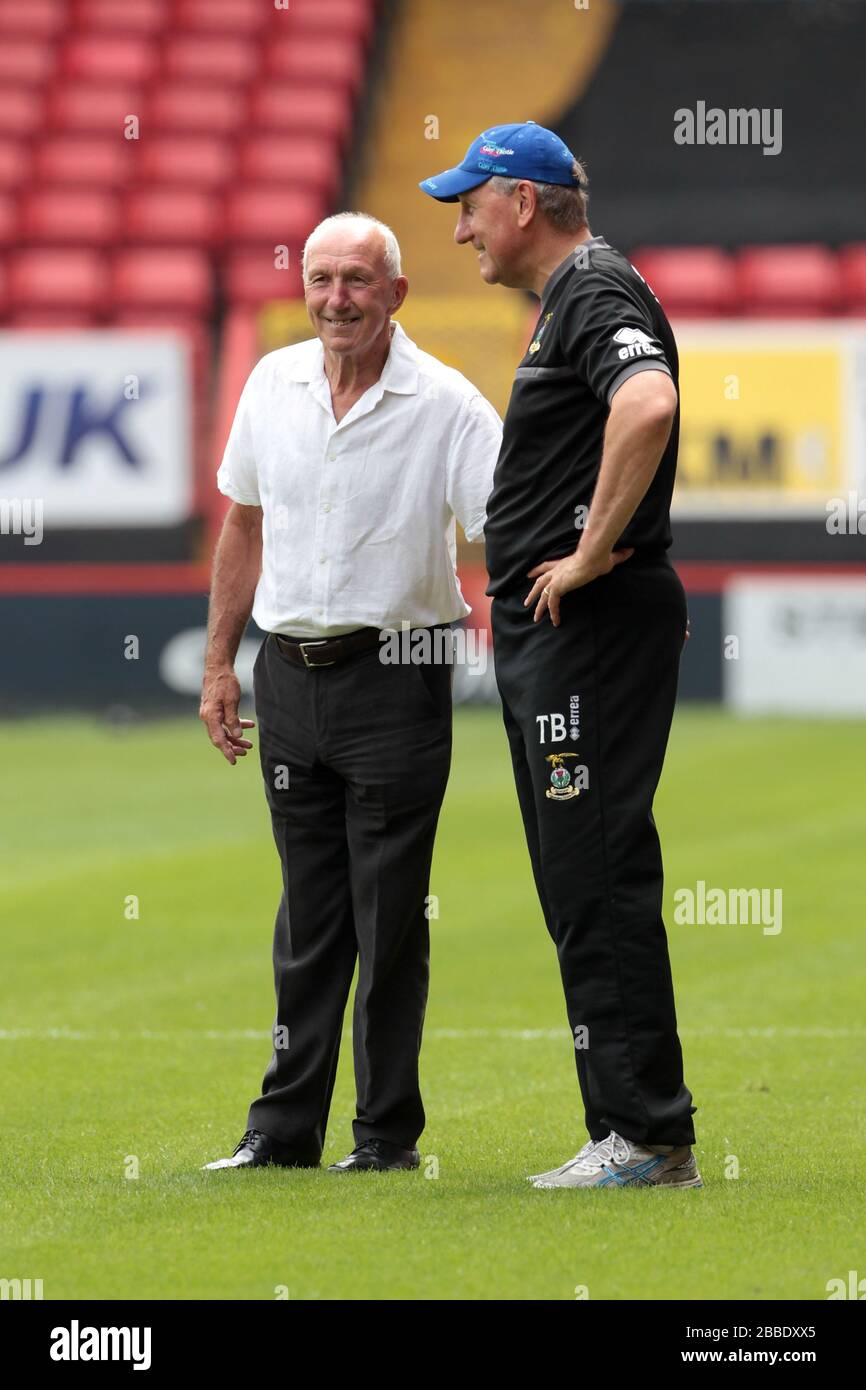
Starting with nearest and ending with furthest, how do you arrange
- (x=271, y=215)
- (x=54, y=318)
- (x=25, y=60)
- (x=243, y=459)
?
(x=243, y=459) → (x=54, y=318) → (x=271, y=215) → (x=25, y=60)

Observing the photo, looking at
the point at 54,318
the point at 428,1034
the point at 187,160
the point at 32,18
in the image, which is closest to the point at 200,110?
the point at 187,160

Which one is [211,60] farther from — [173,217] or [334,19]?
[173,217]

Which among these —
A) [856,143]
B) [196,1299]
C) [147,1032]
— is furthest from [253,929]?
[856,143]

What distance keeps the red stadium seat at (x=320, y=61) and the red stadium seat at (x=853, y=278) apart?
531 cm

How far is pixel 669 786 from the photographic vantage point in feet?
42.4

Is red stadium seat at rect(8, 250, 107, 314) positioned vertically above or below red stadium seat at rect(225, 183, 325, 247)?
below

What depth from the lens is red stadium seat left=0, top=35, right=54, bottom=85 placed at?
21469 millimetres

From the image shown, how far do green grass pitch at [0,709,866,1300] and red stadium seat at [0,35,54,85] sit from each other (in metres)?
10.6

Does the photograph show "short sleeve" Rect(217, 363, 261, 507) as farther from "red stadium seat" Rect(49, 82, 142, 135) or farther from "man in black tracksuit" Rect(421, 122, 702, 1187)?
"red stadium seat" Rect(49, 82, 142, 135)

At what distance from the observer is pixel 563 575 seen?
429cm

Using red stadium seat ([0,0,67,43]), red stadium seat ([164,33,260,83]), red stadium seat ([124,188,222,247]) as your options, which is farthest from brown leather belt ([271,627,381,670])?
red stadium seat ([0,0,67,43])

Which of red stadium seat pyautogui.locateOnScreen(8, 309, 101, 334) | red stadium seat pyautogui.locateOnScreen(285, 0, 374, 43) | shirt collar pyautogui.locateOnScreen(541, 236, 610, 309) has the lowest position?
shirt collar pyautogui.locateOnScreen(541, 236, 610, 309)

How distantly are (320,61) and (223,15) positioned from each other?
1.43 m

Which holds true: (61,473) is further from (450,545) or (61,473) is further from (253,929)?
(450,545)
